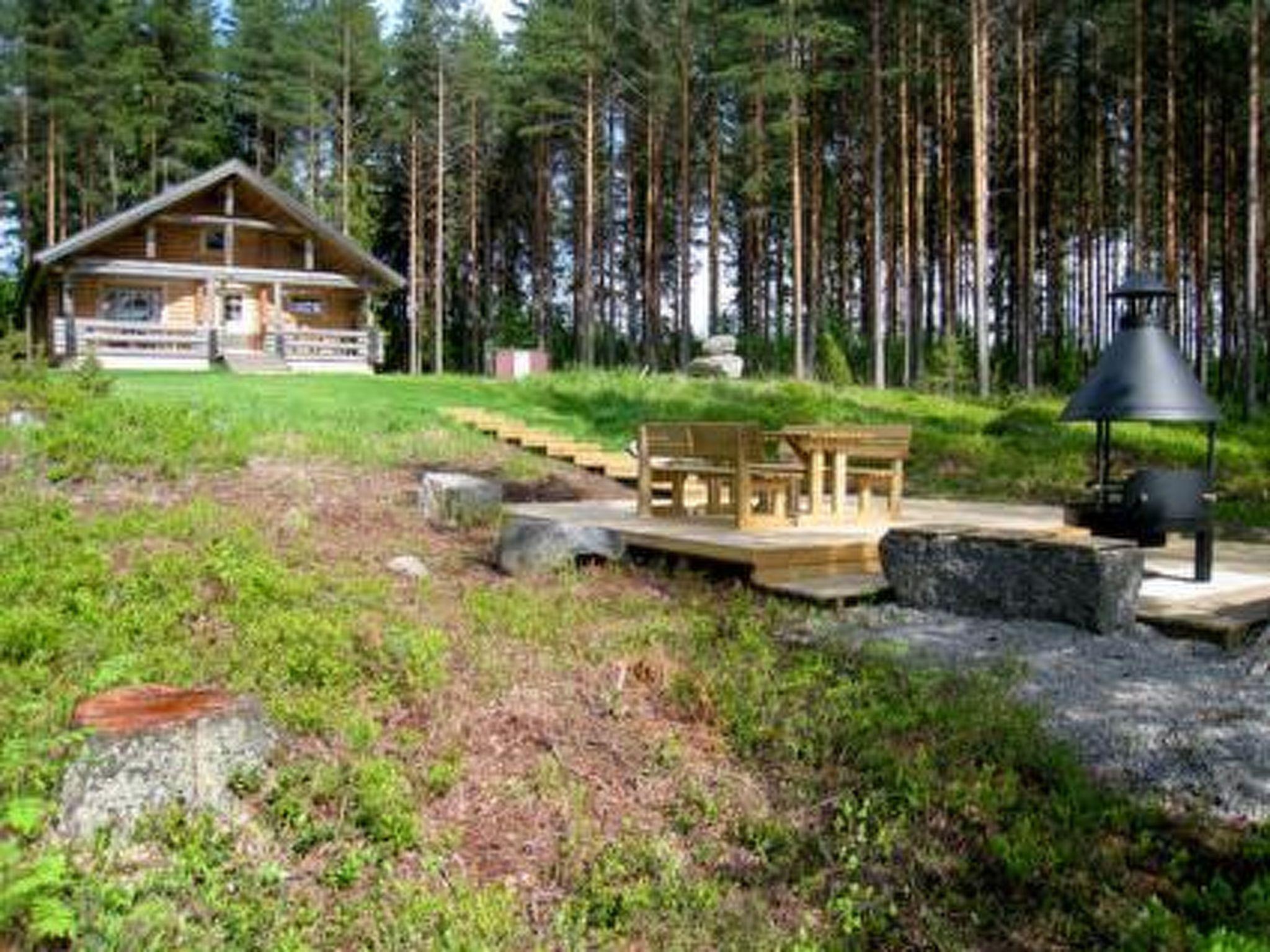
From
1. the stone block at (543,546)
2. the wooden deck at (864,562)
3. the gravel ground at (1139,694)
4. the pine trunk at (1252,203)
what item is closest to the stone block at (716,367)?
the pine trunk at (1252,203)

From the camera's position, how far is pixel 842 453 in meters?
8.98

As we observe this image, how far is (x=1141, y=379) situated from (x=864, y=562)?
2183 mm

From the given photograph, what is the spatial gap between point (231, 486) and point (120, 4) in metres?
37.0

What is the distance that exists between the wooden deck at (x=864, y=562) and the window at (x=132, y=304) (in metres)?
23.2

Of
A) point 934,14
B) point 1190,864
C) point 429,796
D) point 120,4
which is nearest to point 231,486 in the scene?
point 429,796

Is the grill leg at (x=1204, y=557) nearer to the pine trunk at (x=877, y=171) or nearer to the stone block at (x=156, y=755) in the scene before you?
the stone block at (x=156, y=755)

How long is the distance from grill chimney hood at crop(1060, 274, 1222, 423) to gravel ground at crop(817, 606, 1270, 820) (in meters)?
1.65

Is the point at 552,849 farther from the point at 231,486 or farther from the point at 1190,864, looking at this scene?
the point at 231,486

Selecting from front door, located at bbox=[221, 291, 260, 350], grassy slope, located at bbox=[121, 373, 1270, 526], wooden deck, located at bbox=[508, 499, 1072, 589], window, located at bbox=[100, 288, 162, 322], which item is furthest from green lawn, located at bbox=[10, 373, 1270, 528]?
window, located at bbox=[100, 288, 162, 322]

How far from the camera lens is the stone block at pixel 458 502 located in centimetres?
980

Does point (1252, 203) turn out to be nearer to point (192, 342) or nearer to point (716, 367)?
point (716, 367)

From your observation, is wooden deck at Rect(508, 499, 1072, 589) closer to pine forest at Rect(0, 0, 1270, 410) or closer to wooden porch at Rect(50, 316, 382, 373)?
pine forest at Rect(0, 0, 1270, 410)

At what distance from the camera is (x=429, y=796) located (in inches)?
170

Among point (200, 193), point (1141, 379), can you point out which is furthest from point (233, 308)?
point (1141, 379)
